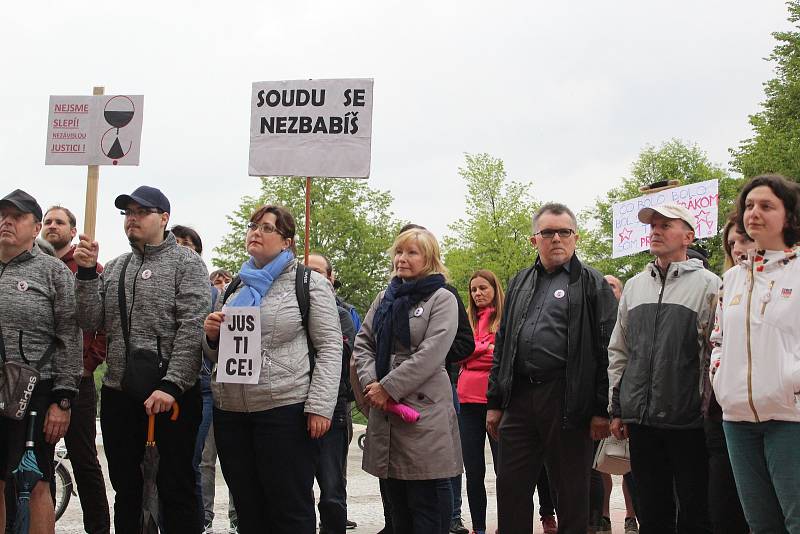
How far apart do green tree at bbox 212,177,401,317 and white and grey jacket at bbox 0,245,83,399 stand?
29735 millimetres

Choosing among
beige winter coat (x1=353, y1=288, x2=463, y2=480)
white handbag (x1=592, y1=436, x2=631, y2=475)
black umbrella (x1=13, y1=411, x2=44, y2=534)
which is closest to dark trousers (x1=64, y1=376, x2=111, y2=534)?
black umbrella (x1=13, y1=411, x2=44, y2=534)

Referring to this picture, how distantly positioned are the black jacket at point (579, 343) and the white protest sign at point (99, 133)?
3.16 meters

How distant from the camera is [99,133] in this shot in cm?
687

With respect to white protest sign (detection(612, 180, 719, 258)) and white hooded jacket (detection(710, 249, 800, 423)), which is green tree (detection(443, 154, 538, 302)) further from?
white hooded jacket (detection(710, 249, 800, 423))

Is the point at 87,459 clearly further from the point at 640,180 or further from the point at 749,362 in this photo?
the point at 640,180

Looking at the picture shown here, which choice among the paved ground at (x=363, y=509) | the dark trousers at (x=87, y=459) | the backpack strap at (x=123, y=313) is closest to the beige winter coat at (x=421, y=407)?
the backpack strap at (x=123, y=313)

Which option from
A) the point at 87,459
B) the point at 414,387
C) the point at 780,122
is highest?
the point at 780,122

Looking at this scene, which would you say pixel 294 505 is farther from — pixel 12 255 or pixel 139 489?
pixel 12 255

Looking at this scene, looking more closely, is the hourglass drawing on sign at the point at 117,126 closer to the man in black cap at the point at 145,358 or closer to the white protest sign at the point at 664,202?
the man in black cap at the point at 145,358

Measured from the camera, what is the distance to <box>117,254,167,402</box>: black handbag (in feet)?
16.8

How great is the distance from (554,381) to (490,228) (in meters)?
28.1

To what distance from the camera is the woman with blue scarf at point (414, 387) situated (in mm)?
5270

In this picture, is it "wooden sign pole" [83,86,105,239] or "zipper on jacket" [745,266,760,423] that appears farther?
"wooden sign pole" [83,86,105,239]

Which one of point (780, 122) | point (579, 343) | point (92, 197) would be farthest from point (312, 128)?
point (780, 122)
